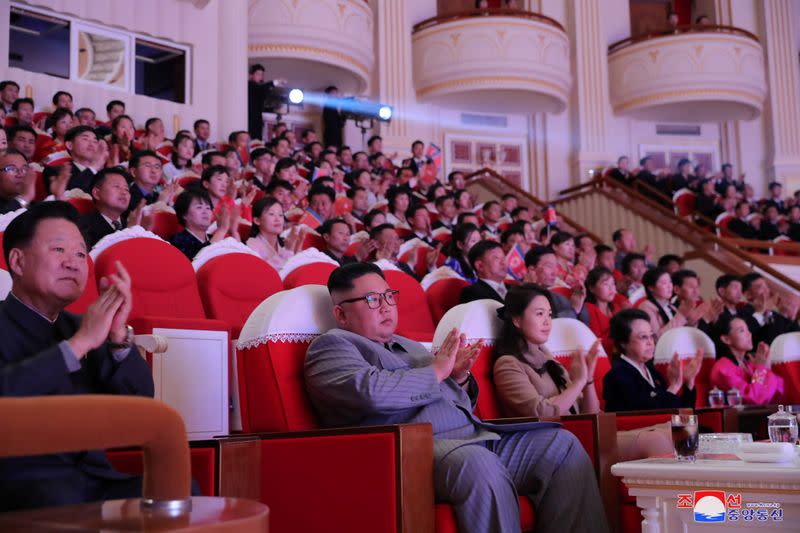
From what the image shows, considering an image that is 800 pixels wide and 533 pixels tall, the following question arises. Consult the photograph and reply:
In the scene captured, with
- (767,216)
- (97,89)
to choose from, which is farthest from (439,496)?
(767,216)

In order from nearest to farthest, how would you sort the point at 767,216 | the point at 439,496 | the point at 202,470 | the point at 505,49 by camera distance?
the point at 202,470 < the point at 439,496 < the point at 767,216 < the point at 505,49

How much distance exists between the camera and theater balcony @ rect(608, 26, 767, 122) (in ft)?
30.7

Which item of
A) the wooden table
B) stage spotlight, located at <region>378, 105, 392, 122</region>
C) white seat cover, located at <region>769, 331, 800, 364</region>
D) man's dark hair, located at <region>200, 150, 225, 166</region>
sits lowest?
the wooden table

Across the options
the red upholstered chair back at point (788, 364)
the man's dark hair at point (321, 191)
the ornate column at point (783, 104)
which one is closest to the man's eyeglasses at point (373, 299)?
the red upholstered chair back at point (788, 364)

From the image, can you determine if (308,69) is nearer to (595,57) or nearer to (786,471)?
(595,57)

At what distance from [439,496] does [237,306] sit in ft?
3.53

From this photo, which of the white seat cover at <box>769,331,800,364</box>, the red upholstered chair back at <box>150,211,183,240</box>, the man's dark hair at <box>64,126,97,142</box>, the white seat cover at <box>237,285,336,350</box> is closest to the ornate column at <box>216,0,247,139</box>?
the man's dark hair at <box>64,126,97,142</box>

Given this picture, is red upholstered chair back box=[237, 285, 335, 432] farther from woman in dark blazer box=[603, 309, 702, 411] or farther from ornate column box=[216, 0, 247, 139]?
ornate column box=[216, 0, 247, 139]

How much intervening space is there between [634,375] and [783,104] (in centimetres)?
869

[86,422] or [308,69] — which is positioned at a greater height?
[308,69]

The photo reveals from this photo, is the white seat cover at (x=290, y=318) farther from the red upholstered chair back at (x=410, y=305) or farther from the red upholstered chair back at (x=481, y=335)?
the red upholstered chair back at (x=410, y=305)

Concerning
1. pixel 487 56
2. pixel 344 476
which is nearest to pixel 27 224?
A: pixel 344 476

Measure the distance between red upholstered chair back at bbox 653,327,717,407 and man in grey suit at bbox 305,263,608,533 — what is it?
1324 millimetres

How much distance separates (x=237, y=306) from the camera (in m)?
2.38
